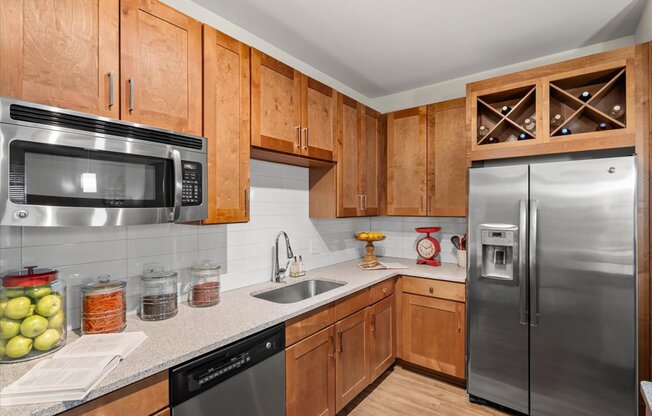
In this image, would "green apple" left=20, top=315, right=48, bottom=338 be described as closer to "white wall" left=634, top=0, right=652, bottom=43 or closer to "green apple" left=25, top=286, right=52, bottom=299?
"green apple" left=25, top=286, right=52, bottom=299

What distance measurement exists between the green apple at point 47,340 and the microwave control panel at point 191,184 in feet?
2.21

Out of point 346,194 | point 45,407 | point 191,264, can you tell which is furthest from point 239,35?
point 45,407

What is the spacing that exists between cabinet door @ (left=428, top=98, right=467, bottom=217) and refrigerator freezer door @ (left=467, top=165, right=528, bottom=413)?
0.45 m

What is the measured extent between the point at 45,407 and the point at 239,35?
2242mm

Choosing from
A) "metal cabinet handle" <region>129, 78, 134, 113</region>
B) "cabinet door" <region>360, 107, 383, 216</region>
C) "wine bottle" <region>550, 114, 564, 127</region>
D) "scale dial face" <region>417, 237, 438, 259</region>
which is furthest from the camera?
"scale dial face" <region>417, 237, 438, 259</region>

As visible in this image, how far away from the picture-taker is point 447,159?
287 cm

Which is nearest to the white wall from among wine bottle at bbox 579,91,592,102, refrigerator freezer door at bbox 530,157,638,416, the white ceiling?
the white ceiling

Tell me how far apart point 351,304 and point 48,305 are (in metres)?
1.62

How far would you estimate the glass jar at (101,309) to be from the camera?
139cm

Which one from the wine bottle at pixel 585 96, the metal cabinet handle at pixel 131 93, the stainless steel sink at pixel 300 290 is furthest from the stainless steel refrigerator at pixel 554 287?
the metal cabinet handle at pixel 131 93

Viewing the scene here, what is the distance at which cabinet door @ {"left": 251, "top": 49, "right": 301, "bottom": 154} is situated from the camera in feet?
6.26

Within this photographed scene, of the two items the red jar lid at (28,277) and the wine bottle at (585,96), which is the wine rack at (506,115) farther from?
the red jar lid at (28,277)

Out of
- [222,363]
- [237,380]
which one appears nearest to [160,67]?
[222,363]

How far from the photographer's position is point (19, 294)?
3.85ft
